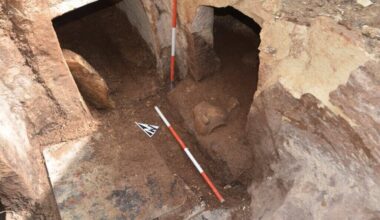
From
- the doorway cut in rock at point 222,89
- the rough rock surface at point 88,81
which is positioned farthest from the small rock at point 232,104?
the rough rock surface at point 88,81

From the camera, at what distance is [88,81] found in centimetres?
447

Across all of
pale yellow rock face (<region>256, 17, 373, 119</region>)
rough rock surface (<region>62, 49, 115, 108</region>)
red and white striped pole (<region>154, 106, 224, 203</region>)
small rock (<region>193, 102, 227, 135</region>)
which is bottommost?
red and white striped pole (<region>154, 106, 224, 203</region>)

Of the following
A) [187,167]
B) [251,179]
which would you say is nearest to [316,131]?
[251,179]

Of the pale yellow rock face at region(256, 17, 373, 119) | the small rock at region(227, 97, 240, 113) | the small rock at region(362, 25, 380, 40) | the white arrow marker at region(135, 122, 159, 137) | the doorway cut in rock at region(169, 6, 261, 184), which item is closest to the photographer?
the small rock at region(362, 25, 380, 40)

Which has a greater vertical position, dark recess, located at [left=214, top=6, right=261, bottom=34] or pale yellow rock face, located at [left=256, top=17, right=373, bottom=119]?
pale yellow rock face, located at [left=256, top=17, right=373, bottom=119]

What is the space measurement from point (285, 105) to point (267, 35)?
58 cm

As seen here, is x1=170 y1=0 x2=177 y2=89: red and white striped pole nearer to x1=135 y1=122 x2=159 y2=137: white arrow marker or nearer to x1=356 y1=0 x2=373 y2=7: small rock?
x1=135 y1=122 x2=159 y2=137: white arrow marker

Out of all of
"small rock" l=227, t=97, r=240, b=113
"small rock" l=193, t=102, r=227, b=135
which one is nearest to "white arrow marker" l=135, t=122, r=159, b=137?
"small rock" l=193, t=102, r=227, b=135

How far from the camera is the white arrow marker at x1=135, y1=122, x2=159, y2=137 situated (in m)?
4.67

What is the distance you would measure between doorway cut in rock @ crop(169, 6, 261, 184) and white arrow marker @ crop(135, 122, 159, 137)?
349 millimetres

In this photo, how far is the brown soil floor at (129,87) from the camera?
170 inches

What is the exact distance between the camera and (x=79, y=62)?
13.9 ft

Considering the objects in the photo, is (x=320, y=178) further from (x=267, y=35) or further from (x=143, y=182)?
(x=143, y=182)

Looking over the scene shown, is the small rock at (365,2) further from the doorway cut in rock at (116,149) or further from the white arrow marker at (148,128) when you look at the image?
the white arrow marker at (148,128)
